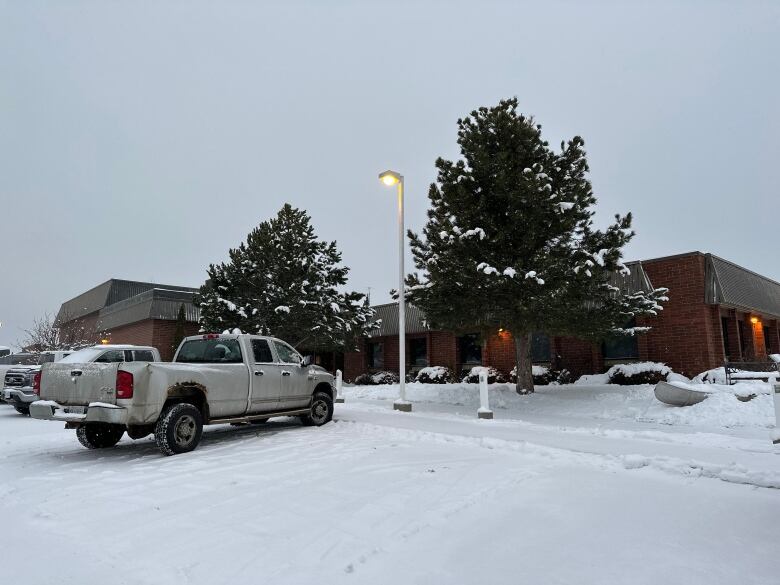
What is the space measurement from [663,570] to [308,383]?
822 cm

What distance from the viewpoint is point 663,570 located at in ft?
11.6

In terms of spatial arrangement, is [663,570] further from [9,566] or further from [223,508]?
[9,566]

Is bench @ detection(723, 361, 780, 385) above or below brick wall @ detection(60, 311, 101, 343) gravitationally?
below

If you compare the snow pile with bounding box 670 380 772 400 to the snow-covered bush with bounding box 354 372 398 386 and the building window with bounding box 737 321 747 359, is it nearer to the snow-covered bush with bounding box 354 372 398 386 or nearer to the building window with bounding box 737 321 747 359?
the building window with bounding box 737 321 747 359

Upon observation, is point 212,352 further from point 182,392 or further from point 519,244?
point 519,244

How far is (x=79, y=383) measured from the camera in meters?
7.68

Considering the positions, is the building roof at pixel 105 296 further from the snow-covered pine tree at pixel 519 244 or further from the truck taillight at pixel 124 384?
the truck taillight at pixel 124 384

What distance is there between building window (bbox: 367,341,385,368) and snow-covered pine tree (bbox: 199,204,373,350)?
4.85 metres

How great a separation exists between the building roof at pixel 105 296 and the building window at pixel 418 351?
1824 centimetres

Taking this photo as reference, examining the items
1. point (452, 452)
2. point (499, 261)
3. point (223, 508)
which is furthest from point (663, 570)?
point (499, 261)

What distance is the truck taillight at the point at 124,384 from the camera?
24.2ft

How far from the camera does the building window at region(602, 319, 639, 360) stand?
20.9 meters

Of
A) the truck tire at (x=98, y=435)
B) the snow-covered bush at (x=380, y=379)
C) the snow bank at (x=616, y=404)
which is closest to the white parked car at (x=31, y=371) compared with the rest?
the truck tire at (x=98, y=435)

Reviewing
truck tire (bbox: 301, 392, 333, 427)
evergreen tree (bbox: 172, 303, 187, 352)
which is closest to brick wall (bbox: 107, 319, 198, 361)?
evergreen tree (bbox: 172, 303, 187, 352)
